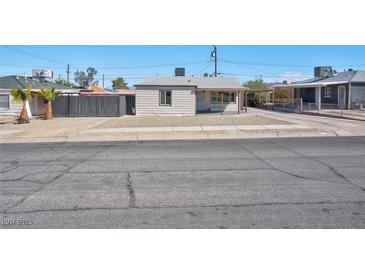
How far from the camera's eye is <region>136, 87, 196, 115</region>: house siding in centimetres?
2752

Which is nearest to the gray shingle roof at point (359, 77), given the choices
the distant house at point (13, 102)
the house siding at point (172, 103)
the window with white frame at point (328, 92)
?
the window with white frame at point (328, 92)

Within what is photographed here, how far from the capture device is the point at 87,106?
27.5 meters

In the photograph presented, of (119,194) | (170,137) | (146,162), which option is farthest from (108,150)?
(119,194)

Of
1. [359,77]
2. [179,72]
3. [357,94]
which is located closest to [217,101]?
[179,72]

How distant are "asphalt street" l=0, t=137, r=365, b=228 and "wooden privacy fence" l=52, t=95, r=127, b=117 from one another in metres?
16.7

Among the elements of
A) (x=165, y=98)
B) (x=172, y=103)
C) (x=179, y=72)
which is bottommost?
(x=172, y=103)

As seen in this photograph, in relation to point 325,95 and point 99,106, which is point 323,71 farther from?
point 99,106

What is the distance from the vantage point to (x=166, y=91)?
27.6 metres

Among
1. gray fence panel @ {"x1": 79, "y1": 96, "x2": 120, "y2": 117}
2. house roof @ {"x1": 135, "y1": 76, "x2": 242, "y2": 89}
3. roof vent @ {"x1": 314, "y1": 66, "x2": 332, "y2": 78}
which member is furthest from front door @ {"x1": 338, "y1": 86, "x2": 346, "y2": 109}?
gray fence panel @ {"x1": 79, "y1": 96, "x2": 120, "y2": 117}

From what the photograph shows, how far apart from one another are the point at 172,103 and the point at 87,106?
21.9 ft

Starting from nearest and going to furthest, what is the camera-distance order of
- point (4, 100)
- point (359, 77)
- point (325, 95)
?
1. point (4, 100)
2. point (359, 77)
3. point (325, 95)

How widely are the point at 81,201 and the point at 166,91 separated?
2244 cm

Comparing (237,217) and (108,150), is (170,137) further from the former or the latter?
(237,217)

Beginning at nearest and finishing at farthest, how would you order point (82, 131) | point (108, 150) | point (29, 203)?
point (29, 203) < point (108, 150) < point (82, 131)
